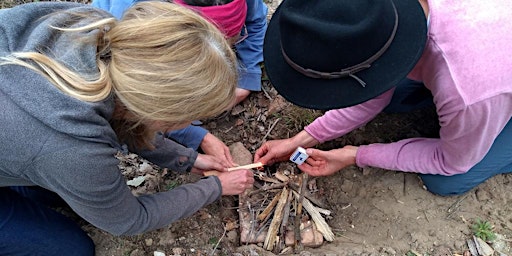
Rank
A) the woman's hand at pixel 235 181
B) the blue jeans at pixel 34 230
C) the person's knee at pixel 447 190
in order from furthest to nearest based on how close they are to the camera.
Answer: the person's knee at pixel 447 190
the woman's hand at pixel 235 181
the blue jeans at pixel 34 230

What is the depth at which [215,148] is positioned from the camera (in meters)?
2.50

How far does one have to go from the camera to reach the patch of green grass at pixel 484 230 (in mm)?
2258

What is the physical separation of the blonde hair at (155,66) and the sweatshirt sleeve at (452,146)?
96 cm

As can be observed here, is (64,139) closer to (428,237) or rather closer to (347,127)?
(347,127)

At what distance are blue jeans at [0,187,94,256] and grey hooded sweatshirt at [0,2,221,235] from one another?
435mm

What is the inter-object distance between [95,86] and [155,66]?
0.20 metres

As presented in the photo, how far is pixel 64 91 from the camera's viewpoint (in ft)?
4.51

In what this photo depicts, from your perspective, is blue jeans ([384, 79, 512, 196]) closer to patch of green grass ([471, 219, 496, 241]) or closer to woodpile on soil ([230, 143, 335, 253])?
patch of green grass ([471, 219, 496, 241])

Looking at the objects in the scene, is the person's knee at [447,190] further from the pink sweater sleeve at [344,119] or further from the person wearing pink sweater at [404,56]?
the pink sweater sleeve at [344,119]

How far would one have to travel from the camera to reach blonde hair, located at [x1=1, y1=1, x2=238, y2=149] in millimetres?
1402

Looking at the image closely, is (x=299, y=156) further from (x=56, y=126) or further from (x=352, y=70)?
(x=56, y=126)

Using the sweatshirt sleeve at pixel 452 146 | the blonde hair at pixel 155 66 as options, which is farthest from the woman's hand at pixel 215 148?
the blonde hair at pixel 155 66

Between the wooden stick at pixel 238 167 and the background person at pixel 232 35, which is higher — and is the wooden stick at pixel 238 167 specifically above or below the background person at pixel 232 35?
below

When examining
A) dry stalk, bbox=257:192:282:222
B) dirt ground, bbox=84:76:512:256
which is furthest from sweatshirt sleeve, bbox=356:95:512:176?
dry stalk, bbox=257:192:282:222
